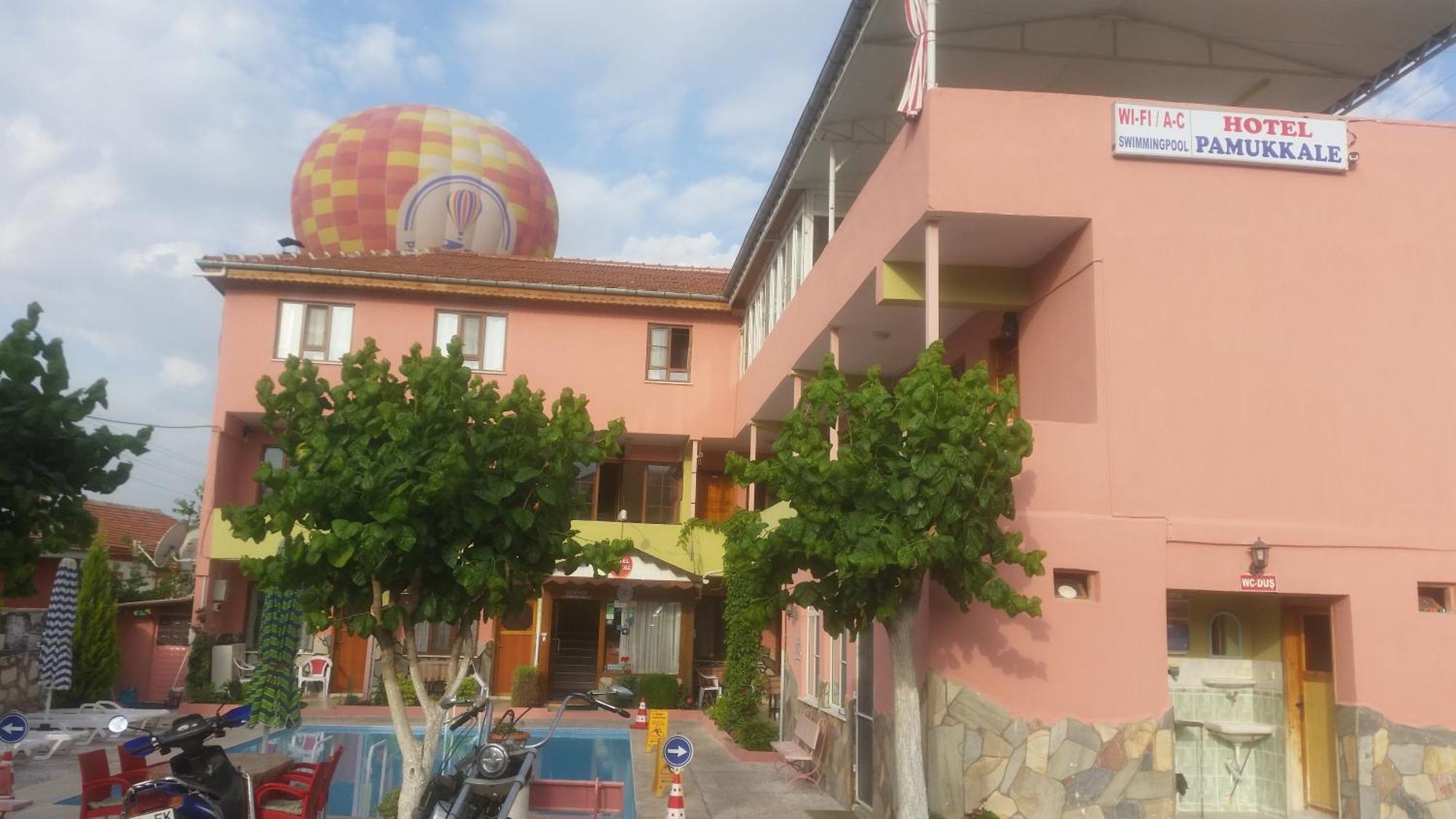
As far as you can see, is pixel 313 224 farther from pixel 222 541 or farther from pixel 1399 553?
pixel 1399 553

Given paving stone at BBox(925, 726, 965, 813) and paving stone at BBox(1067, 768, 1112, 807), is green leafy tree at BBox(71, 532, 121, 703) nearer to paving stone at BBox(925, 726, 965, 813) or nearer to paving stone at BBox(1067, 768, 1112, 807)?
paving stone at BBox(925, 726, 965, 813)

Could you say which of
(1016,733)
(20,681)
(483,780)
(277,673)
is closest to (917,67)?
(1016,733)

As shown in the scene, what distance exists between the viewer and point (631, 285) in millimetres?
24734

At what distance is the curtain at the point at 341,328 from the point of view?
23.7 m

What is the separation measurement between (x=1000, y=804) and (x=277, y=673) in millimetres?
12600

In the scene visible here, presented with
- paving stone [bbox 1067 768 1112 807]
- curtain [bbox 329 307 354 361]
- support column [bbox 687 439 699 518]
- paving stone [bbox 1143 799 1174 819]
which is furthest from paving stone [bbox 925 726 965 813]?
curtain [bbox 329 307 354 361]

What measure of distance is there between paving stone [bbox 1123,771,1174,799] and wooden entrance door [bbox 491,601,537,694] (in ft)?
50.1

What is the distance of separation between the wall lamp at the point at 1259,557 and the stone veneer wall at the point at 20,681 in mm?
18051

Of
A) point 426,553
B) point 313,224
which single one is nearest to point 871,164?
point 426,553

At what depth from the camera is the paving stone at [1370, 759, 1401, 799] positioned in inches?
385

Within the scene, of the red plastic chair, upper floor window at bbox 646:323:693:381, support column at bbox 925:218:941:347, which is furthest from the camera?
upper floor window at bbox 646:323:693:381

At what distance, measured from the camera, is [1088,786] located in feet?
31.7

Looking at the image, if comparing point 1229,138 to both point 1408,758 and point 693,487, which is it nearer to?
point 1408,758

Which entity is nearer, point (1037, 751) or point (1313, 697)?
point (1037, 751)
